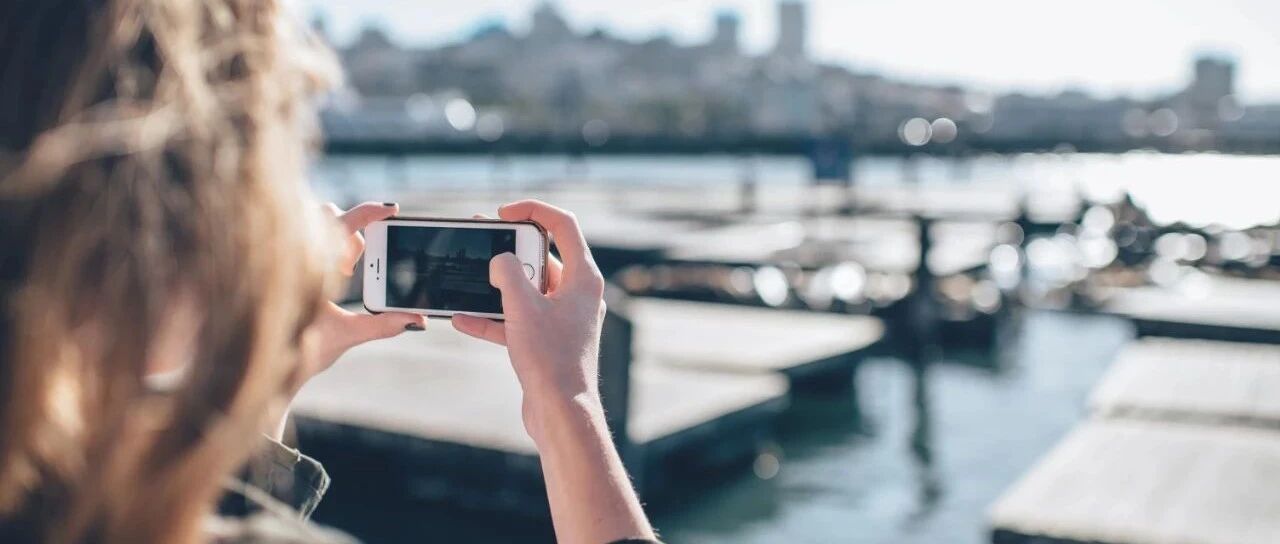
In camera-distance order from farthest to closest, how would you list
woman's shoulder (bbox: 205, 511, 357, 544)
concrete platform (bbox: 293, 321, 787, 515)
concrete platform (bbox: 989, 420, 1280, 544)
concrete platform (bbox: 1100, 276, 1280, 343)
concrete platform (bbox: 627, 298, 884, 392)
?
concrete platform (bbox: 627, 298, 884, 392), concrete platform (bbox: 1100, 276, 1280, 343), concrete platform (bbox: 293, 321, 787, 515), concrete platform (bbox: 989, 420, 1280, 544), woman's shoulder (bbox: 205, 511, 357, 544)

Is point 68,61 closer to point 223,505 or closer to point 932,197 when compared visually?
point 223,505

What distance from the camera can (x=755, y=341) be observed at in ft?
36.3

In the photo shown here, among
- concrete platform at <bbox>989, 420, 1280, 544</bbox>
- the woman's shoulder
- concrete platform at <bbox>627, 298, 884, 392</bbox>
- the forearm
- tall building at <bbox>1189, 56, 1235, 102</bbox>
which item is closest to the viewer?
the woman's shoulder

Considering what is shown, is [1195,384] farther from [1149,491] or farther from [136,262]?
[136,262]

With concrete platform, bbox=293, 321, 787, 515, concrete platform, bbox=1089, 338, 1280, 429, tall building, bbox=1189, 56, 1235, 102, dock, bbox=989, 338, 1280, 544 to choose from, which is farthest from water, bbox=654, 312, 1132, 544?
tall building, bbox=1189, 56, 1235, 102

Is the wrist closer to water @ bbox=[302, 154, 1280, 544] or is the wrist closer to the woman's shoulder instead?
the woman's shoulder

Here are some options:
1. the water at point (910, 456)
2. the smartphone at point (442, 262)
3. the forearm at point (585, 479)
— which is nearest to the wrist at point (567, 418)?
the forearm at point (585, 479)

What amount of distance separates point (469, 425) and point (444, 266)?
19.1 feet

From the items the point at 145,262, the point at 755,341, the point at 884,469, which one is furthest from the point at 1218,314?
the point at 145,262

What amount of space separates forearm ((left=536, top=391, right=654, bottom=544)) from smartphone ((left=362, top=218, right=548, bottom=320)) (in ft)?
1.09

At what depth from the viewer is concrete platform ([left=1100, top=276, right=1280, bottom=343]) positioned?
31.3 feet

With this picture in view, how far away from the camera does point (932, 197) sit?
105 feet

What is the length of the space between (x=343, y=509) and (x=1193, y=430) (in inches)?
206

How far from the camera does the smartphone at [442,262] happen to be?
1.61 meters
